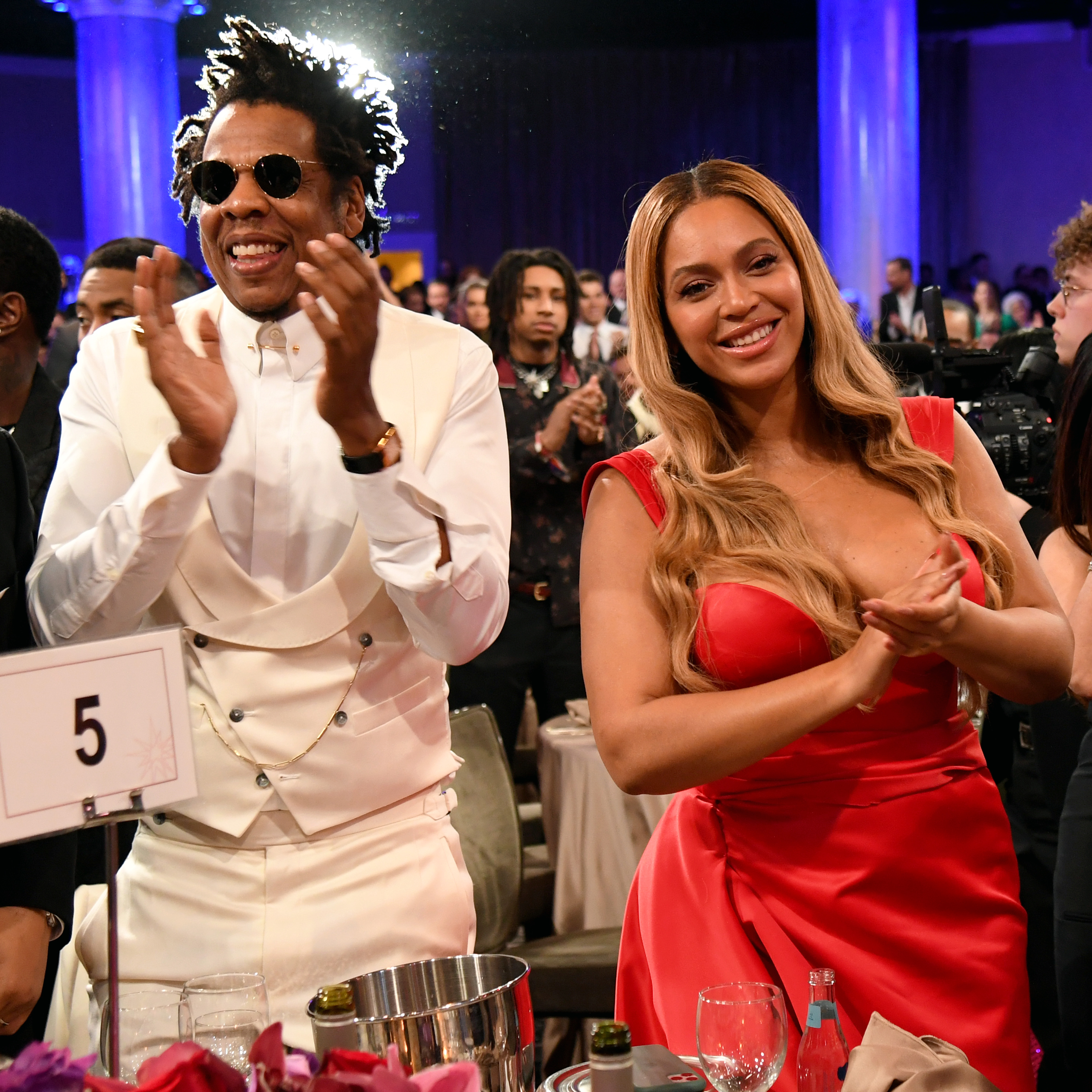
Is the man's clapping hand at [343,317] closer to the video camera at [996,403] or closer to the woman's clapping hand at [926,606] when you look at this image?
the woman's clapping hand at [926,606]

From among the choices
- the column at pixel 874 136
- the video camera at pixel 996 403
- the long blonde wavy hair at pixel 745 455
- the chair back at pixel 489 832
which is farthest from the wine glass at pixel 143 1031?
the column at pixel 874 136

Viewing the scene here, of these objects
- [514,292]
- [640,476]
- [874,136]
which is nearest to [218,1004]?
[640,476]

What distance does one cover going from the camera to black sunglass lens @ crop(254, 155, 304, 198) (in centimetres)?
161

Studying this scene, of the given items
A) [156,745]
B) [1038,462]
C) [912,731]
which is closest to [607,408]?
[1038,462]

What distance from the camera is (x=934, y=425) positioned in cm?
178

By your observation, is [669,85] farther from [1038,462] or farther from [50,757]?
[50,757]

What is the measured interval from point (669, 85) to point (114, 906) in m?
12.0

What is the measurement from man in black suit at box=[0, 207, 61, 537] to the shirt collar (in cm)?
82

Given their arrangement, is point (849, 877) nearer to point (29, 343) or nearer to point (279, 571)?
point (279, 571)

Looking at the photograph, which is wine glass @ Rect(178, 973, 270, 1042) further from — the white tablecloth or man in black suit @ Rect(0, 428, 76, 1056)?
the white tablecloth

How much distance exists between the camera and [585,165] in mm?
12242

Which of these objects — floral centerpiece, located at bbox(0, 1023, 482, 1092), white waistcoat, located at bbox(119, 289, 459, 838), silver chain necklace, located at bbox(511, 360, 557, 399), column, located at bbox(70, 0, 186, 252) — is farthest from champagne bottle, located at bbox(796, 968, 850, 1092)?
column, located at bbox(70, 0, 186, 252)

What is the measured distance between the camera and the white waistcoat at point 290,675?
5.06ft

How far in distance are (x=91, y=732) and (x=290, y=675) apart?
564 millimetres
